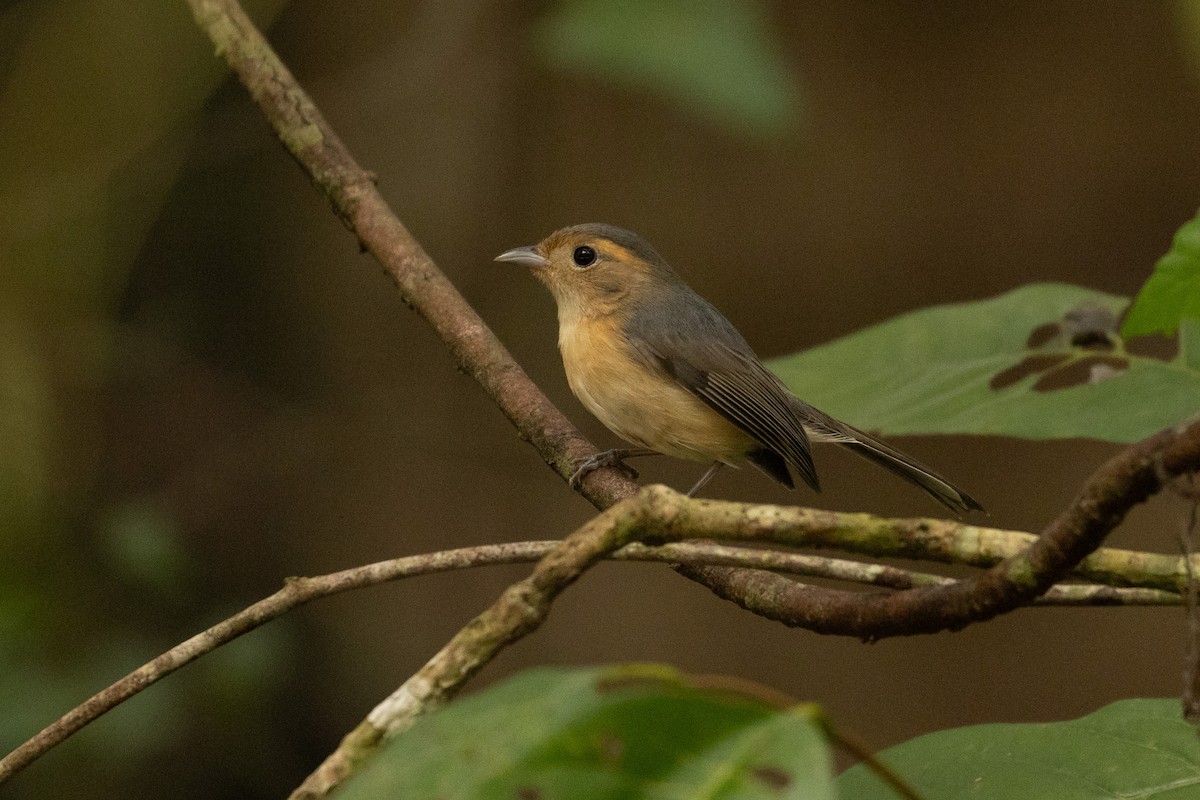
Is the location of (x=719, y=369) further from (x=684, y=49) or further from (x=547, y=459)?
(x=684, y=49)

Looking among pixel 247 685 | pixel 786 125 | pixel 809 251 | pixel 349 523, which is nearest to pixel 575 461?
pixel 786 125

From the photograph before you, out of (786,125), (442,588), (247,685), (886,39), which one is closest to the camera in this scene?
(786,125)

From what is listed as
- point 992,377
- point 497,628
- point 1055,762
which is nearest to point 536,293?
point 992,377

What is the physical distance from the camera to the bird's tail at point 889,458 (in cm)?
298

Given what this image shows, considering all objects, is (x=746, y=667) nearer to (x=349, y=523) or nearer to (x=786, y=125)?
(x=349, y=523)

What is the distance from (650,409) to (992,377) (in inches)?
59.5

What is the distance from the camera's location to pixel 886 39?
6.17 metres

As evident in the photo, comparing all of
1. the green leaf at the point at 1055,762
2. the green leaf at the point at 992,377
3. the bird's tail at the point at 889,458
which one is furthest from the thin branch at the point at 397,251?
the green leaf at the point at 1055,762

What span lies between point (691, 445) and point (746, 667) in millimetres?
2914

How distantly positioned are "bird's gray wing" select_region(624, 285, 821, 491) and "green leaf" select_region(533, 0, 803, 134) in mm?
1505

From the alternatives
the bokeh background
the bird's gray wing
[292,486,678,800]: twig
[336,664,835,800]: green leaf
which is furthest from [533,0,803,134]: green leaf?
the bokeh background

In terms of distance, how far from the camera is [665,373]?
3766 millimetres

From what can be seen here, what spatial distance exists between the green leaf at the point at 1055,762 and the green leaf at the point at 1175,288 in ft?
1.71

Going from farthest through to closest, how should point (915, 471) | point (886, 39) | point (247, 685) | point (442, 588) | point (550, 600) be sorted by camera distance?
point (442, 588) < point (886, 39) < point (247, 685) < point (915, 471) < point (550, 600)
